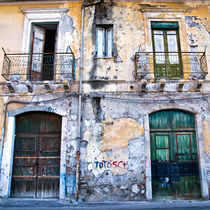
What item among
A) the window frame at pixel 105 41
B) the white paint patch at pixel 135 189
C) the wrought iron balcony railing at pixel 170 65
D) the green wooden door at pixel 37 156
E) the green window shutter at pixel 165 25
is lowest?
the white paint patch at pixel 135 189

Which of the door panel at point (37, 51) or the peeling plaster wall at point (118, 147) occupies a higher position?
the door panel at point (37, 51)

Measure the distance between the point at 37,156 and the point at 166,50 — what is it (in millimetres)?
6031

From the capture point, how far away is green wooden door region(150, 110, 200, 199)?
6969 mm

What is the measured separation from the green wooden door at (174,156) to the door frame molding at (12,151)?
2931mm

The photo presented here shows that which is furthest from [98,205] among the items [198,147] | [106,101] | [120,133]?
[198,147]

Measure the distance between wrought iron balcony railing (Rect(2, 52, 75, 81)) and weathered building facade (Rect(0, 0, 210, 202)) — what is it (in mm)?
38

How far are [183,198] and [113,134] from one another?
119 inches

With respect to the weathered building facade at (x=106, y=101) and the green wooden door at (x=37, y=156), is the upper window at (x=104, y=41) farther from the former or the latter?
the green wooden door at (x=37, y=156)

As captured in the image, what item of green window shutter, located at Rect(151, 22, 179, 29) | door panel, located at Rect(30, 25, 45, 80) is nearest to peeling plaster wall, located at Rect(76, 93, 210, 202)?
door panel, located at Rect(30, 25, 45, 80)

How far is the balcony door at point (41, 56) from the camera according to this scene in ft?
26.5

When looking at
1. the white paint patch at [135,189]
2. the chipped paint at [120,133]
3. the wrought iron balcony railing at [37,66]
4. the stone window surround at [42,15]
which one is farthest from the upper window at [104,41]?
the white paint patch at [135,189]

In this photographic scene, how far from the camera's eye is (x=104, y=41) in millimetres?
8125

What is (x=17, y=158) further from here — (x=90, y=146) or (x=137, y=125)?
(x=137, y=125)

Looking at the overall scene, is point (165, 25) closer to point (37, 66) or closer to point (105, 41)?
point (105, 41)
